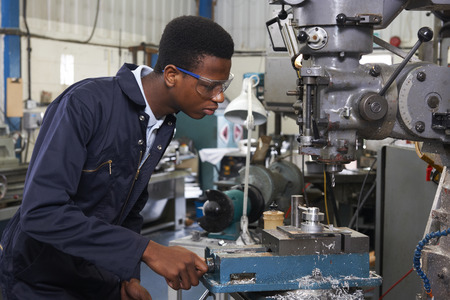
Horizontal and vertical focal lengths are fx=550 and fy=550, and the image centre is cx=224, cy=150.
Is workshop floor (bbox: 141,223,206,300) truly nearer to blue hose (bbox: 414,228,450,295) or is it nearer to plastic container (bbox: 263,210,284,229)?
plastic container (bbox: 263,210,284,229)

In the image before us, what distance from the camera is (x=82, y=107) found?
1.14 meters

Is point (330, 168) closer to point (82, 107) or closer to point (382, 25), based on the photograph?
point (382, 25)

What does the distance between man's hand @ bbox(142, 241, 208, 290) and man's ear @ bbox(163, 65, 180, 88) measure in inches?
15.0

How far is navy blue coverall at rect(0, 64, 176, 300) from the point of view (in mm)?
1045

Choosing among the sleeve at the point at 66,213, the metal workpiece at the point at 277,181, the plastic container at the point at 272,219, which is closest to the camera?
the sleeve at the point at 66,213

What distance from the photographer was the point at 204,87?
1.26m

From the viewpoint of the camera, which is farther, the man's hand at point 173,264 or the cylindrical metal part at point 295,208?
the cylindrical metal part at point 295,208

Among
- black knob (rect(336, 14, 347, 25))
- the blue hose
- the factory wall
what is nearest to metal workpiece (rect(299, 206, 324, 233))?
the blue hose

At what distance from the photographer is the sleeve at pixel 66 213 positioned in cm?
104

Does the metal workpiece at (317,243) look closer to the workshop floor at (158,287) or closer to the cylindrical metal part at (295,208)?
the cylindrical metal part at (295,208)

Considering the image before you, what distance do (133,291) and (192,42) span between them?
65cm

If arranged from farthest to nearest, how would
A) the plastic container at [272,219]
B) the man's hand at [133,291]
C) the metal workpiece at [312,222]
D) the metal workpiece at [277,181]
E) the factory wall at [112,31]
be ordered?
1. the factory wall at [112,31]
2. the metal workpiece at [277,181]
3. the plastic container at [272,219]
4. the man's hand at [133,291]
5. the metal workpiece at [312,222]


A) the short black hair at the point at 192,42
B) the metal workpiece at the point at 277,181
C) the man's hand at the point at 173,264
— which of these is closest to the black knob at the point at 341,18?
the short black hair at the point at 192,42

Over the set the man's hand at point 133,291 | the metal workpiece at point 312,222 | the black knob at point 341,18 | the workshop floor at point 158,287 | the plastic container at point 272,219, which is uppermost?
the black knob at point 341,18
